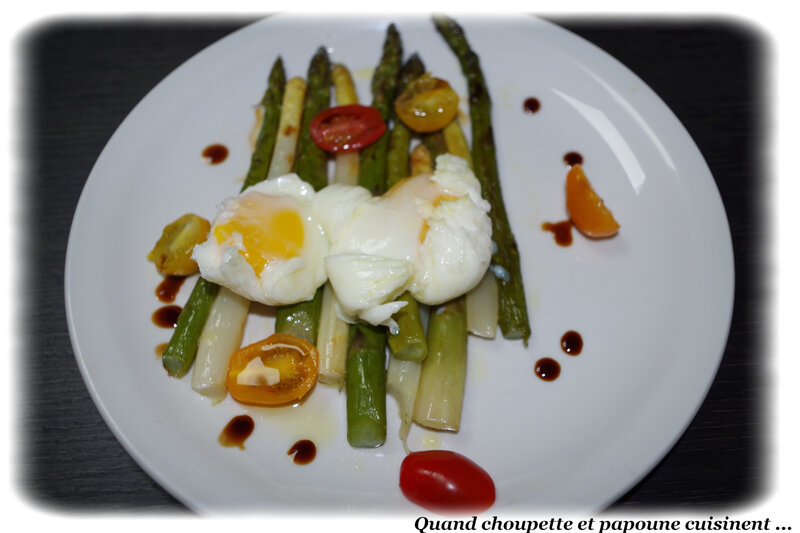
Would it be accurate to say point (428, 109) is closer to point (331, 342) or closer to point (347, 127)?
point (347, 127)

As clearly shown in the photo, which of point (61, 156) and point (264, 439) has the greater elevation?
point (61, 156)

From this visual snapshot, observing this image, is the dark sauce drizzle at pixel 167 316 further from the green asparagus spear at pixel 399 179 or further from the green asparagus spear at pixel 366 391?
the green asparagus spear at pixel 399 179

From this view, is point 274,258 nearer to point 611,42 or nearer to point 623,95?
point 623,95

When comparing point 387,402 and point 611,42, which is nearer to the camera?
point 387,402

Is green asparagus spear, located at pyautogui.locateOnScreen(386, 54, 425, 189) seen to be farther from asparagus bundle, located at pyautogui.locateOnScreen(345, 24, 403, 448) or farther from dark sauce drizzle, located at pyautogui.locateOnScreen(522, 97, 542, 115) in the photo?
asparagus bundle, located at pyautogui.locateOnScreen(345, 24, 403, 448)

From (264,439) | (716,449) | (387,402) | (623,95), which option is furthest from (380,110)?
(716,449)

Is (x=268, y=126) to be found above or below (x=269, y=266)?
above

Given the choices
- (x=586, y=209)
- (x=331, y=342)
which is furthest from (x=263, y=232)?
(x=586, y=209)
